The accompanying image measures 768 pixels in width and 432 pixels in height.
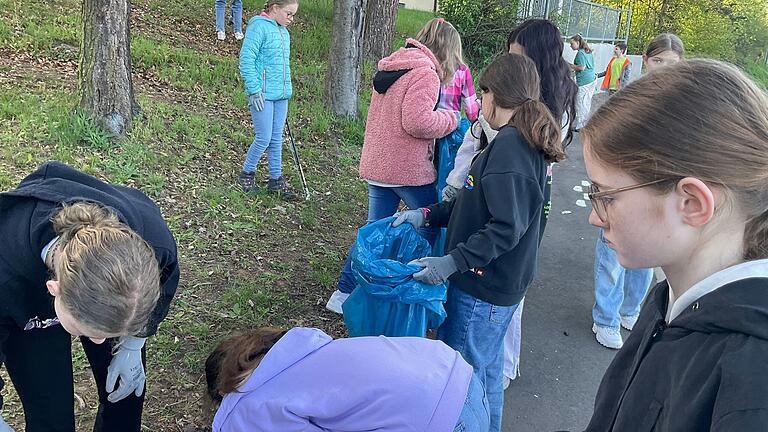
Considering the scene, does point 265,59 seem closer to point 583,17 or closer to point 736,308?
point 736,308

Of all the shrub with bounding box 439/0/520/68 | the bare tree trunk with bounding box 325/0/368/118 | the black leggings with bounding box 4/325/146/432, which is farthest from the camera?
the shrub with bounding box 439/0/520/68

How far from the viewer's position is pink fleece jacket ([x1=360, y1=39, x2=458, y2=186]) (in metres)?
3.50

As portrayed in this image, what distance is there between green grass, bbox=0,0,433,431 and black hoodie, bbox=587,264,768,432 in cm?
235

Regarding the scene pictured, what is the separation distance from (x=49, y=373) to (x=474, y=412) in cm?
154

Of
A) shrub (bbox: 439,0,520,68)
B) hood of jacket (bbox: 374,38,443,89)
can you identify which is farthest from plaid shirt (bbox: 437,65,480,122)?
shrub (bbox: 439,0,520,68)

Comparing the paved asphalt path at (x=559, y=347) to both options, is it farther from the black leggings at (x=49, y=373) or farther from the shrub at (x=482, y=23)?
the shrub at (x=482, y=23)

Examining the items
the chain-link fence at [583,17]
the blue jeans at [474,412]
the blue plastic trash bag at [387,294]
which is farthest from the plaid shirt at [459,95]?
the chain-link fence at [583,17]

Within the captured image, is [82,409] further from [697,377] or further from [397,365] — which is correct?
[697,377]

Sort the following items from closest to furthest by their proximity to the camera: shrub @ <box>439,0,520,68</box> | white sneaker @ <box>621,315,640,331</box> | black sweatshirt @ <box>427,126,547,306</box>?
black sweatshirt @ <box>427,126,547,306</box>, white sneaker @ <box>621,315,640,331</box>, shrub @ <box>439,0,520,68</box>

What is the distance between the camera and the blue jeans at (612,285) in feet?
12.5

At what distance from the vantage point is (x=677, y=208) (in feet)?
3.63

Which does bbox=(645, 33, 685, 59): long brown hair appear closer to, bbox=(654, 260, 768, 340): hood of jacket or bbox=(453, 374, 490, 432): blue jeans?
bbox=(453, 374, 490, 432): blue jeans

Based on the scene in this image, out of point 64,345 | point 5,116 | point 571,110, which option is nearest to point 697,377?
point 64,345

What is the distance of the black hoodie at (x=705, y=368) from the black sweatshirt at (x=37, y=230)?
1566mm
